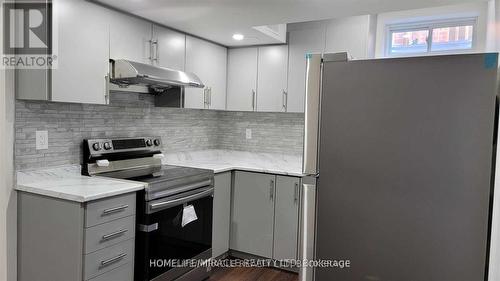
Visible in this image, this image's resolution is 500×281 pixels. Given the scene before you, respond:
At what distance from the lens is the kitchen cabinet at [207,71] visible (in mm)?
3209

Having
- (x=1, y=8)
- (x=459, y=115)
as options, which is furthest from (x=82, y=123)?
(x=459, y=115)

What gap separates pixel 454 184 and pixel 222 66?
9.23 feet

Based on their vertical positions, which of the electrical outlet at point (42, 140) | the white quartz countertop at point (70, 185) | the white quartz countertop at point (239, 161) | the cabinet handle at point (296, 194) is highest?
the electrical outlet at point (42, 140)

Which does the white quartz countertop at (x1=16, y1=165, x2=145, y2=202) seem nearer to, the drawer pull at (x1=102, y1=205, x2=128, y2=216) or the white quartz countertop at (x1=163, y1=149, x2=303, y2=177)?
the drawer pull at (x1=102, y1=205, x2=128, y2=216)

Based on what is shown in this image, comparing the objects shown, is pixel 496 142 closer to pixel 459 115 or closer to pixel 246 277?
pixel 459 115

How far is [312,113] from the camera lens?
147 centimetres

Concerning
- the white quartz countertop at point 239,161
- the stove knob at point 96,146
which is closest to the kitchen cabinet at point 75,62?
the stove knob at point 96,146

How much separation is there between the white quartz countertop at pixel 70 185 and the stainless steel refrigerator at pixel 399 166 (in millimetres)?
1165

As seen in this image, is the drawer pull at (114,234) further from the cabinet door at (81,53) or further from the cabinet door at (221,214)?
the cabinet door at (221,214)

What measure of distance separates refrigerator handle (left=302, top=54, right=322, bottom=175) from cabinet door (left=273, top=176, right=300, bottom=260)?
1553mm

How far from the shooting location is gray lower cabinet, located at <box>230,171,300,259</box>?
306 cm

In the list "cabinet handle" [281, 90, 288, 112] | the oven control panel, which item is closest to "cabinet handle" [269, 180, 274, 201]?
"cabinet handle" [281, 90, 288, 112]

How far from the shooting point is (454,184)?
1.23 m

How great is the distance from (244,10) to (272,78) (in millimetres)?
1138
